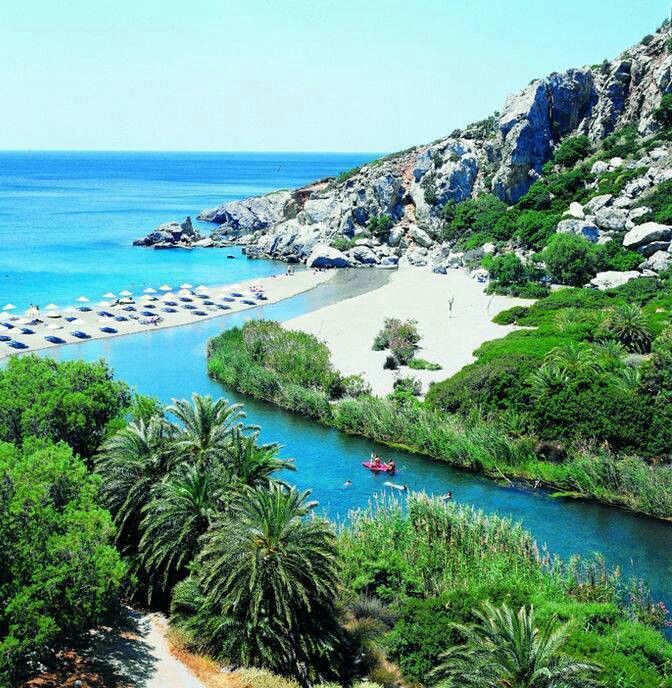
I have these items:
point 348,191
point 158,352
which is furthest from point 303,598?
point 348,191

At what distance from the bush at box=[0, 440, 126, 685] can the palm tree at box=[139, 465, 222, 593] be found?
2809 millimetres

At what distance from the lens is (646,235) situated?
82250 millimetres

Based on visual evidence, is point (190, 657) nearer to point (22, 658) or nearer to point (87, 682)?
point (87, 682)

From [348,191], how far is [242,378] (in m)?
74.4

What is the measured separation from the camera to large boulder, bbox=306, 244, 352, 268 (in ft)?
370

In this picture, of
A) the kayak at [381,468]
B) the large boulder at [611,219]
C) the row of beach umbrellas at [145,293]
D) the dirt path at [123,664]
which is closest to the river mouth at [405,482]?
the kayak at [381,468]

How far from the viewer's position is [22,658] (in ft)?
65.5

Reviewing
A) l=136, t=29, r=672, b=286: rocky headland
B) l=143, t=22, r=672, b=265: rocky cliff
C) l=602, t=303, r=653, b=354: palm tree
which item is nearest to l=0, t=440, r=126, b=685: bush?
l=602, t=303, r=653, b=354: palm tree

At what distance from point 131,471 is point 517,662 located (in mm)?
16333

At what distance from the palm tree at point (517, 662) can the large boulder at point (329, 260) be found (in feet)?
310

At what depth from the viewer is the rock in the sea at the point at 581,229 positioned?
3497 inches

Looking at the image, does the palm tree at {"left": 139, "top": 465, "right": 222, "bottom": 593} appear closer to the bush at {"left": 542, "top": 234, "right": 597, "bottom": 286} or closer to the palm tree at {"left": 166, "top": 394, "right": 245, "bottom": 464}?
the palm tree at {"left": 166, "top": 394, "right": 245, "bottom": 464}

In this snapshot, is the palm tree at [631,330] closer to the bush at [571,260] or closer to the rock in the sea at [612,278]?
the rock in the sea at [612,278]

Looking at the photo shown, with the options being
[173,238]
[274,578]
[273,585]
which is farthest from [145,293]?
[273,585]
